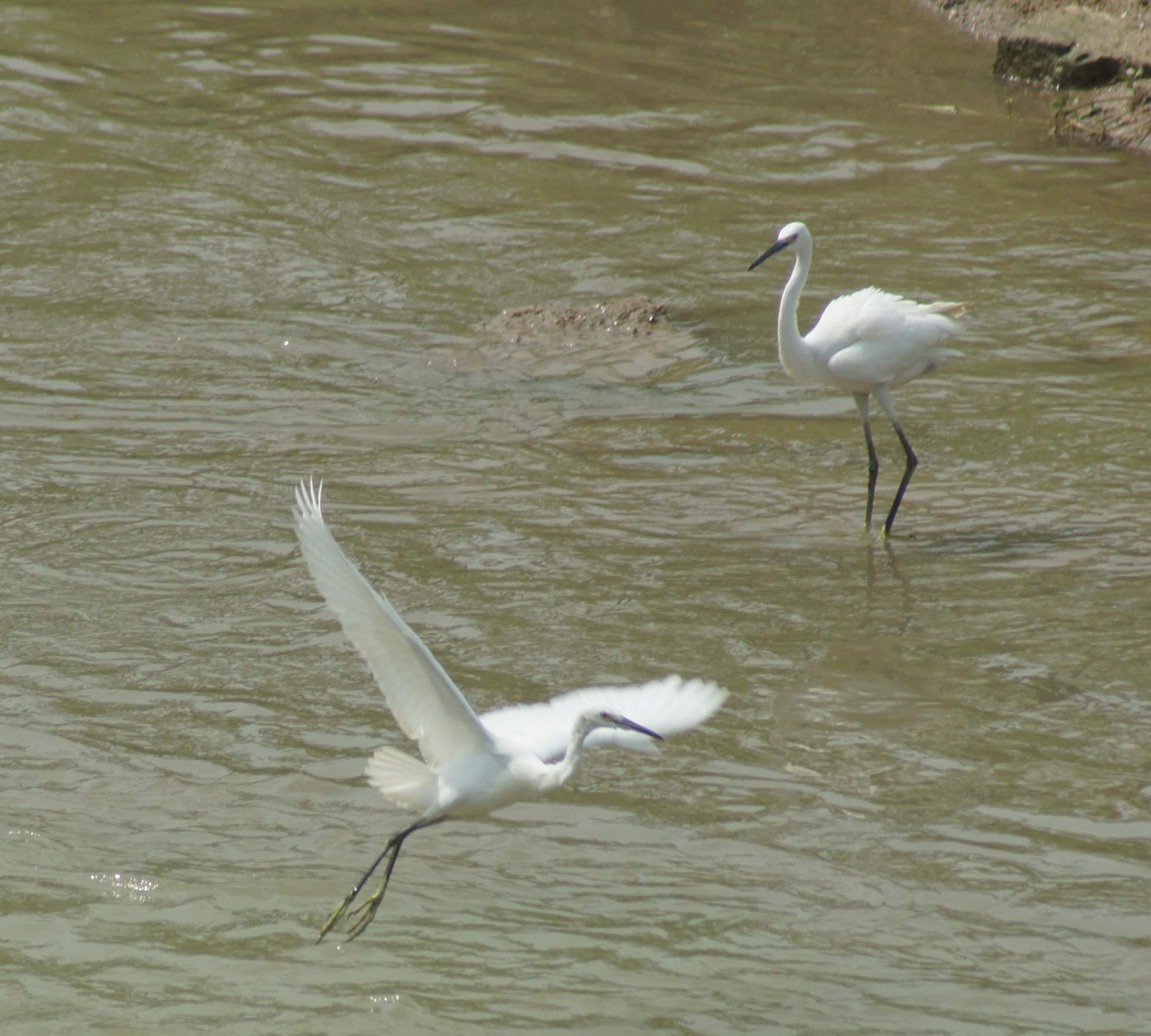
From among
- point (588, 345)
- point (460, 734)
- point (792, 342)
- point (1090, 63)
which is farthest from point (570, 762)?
point (1090, 63)

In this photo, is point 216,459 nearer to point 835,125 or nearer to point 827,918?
point 827,918

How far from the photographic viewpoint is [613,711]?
173 inches

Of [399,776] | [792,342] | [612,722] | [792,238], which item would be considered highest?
[792,238]

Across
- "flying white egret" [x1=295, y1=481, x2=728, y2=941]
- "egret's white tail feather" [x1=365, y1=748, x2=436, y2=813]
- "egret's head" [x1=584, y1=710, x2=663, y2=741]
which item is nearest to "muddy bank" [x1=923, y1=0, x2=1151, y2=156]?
"flying white egret" [x1=295, y1=481, x2=728, y2=941]

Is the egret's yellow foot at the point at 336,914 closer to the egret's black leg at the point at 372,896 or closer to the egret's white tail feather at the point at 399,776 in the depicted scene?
the egret's black leg at the point at 372,896

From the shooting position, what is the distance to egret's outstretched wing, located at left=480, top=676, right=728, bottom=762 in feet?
14.9

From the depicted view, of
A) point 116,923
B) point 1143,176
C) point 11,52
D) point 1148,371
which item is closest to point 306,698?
point 116,923

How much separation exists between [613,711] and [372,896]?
1.01 meters

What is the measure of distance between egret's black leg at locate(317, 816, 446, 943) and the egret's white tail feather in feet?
0.40

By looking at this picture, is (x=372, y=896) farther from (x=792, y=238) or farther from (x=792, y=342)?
(x=792, y=238)

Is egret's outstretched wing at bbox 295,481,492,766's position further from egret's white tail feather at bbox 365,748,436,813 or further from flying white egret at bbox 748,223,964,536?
flying white egret at bbox 748,223,964,536

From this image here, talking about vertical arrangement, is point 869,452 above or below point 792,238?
below

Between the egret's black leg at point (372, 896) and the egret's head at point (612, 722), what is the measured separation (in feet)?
1.89

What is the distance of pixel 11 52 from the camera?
13.6 meters
